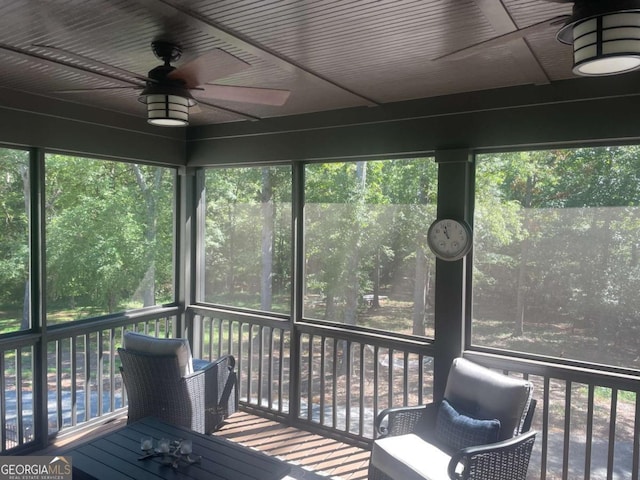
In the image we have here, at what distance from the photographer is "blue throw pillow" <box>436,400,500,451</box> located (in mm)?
2930

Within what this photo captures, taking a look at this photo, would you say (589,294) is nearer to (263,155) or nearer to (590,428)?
(590,428)

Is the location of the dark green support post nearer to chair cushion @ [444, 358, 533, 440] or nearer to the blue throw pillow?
chair cushion @ [444, 358, 533, 440]

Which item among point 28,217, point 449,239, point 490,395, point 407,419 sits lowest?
point 407,419

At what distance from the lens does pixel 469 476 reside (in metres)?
2.69

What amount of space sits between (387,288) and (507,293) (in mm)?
971

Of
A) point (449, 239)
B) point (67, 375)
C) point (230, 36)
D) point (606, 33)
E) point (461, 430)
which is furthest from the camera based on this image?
point (67, 375)

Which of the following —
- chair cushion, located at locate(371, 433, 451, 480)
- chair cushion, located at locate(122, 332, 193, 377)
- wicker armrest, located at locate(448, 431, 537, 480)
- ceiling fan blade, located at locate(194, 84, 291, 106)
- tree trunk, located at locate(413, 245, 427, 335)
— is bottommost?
chair cushion, located at locate(371, 433, 451, 480)

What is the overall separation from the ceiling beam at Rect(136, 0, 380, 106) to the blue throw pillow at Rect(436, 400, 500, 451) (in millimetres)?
2346

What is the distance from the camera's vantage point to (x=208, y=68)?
7.68 ft

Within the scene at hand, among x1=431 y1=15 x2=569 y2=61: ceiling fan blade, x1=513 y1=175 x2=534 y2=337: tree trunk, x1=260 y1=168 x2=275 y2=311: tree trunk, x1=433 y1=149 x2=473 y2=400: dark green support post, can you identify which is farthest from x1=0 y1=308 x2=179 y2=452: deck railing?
x1=431 y1=15 x2=569 y2=61: ceiling fan blade

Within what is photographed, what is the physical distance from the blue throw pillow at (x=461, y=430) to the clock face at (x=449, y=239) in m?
1.10

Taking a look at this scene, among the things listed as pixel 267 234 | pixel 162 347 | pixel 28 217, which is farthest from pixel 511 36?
pixel 28 217

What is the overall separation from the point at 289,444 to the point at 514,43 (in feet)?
11.5

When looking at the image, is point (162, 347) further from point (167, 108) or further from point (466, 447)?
point (466, 447)
